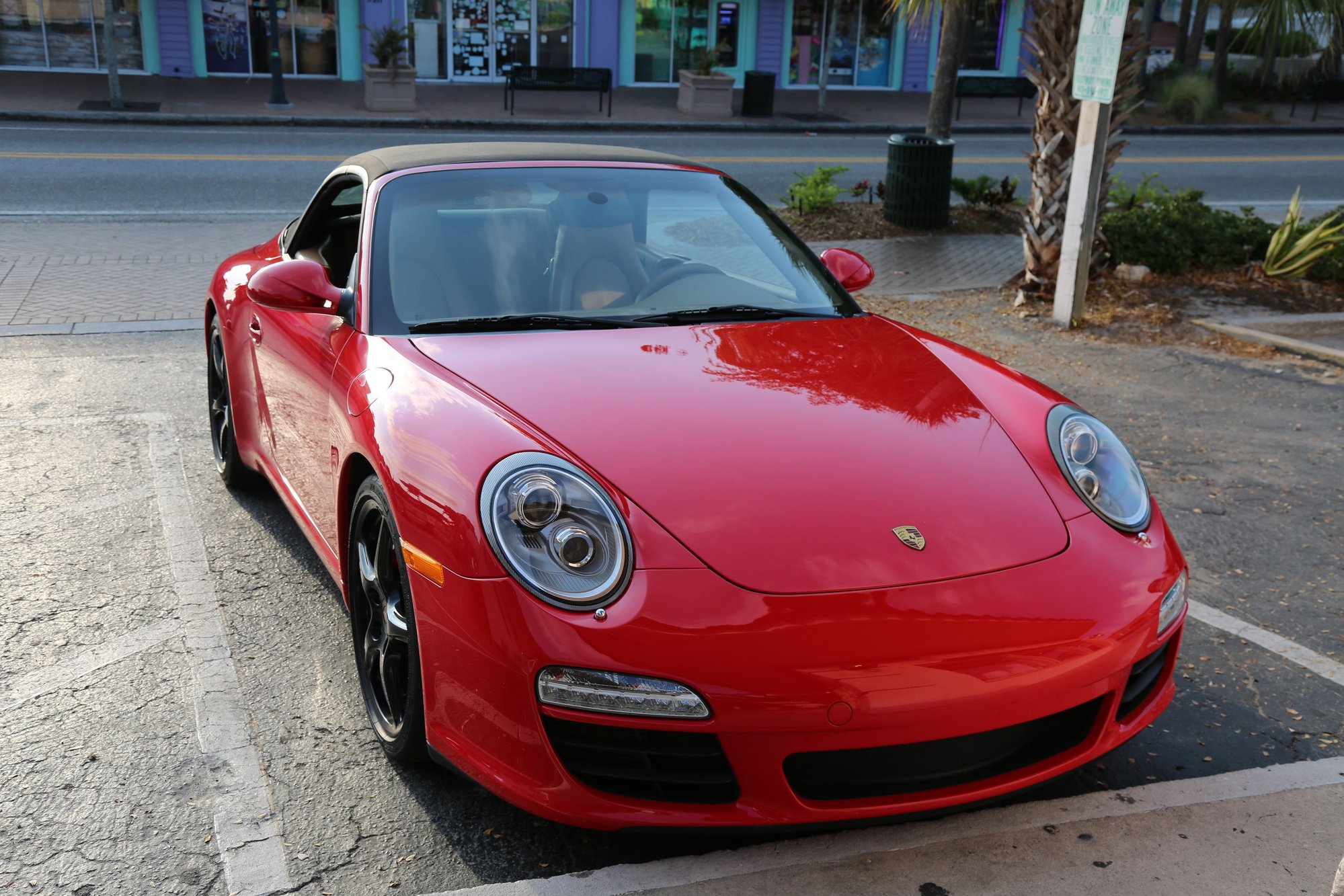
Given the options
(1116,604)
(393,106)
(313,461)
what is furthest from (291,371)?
(393,106)

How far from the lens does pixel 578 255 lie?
3.87 meters

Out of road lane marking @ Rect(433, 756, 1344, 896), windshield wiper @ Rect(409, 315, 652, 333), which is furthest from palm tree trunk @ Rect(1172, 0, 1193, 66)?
road lane marking @ Rect(433, 756, 1344, 896)

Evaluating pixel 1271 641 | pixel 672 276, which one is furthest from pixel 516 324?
pixel 1271 641

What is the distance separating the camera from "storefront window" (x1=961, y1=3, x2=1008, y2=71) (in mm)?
32156

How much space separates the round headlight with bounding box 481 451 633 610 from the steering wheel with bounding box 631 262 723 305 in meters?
1.25

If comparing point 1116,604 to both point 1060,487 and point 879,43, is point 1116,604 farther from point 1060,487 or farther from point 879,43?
point 879,43

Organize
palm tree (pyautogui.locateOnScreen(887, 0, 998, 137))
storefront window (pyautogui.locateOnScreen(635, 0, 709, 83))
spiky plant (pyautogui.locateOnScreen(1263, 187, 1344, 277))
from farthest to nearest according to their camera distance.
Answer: storefront window (pyautogui.locateOnScreen(635, 0, 709, 83)) < palm tree (pyautogui.locateOnScreen(887, 0, 998, 137)) < spiky plant (pyautogui.locateOnScreen(1263, 187, 1344, 277))

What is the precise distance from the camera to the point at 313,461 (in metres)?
3.69

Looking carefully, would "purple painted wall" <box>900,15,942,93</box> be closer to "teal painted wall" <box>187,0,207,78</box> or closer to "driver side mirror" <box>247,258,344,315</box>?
"teal painted wall" <box>187,0,207,78</box>

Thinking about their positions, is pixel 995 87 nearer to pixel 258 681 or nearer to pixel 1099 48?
pixel 1099 48

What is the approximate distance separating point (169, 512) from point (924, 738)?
3483 mm

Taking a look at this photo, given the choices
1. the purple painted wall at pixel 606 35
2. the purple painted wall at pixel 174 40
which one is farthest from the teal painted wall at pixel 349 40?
the purple painted wall at pixel 606 35

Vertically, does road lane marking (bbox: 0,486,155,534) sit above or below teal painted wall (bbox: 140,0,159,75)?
below

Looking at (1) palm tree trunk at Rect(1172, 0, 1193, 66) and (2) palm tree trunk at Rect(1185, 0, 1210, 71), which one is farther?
(1) palm tree trunk at Rect(1172, 0, 1193, 66)
